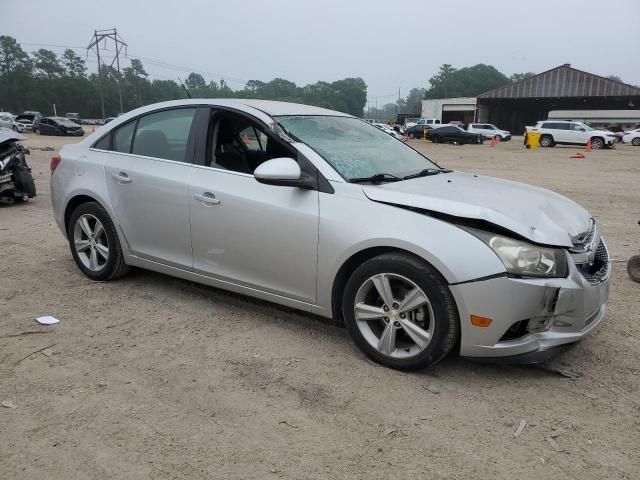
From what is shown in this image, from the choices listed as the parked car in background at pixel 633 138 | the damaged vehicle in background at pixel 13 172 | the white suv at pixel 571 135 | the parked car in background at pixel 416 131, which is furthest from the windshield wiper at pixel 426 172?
the parked car in background at pixel 416 131

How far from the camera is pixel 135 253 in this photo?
4.37 meters

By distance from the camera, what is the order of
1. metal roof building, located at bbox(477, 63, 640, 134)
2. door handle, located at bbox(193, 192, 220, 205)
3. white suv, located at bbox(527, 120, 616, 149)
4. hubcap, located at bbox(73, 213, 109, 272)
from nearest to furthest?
door handle, located at bbox(193, 192, 220, 205)
hubcap, located at bbox(73, 213, 109, 272)
white suv, located at bbox(527, 120, 616, 149)
metal roof building, located at bbox(477, 63, 640, 134)

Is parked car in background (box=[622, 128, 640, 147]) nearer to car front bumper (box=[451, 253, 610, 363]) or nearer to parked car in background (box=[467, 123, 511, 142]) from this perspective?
parked car in background (box=[467, 123, 511, 142])

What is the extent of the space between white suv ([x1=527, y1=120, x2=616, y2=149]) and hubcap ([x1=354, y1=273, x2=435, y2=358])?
104ft

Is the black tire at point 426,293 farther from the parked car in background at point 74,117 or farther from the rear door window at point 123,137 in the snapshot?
the parked car in background at point 74,117

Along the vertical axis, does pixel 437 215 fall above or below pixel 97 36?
below

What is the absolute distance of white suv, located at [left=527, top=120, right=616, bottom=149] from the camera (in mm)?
30125

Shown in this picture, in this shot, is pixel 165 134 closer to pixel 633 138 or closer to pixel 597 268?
pixel 597 268

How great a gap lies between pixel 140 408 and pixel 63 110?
316 ft

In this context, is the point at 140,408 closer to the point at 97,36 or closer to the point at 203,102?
the point at 203,102

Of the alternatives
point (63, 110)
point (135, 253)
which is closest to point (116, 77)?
point (63, 110)

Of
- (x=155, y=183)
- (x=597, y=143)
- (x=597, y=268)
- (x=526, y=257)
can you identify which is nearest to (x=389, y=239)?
(x=526, y=257)

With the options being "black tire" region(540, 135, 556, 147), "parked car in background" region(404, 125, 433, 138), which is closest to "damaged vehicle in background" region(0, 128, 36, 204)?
"black tire" region(540, 135, 556, 147)

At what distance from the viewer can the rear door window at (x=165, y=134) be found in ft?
13.5
